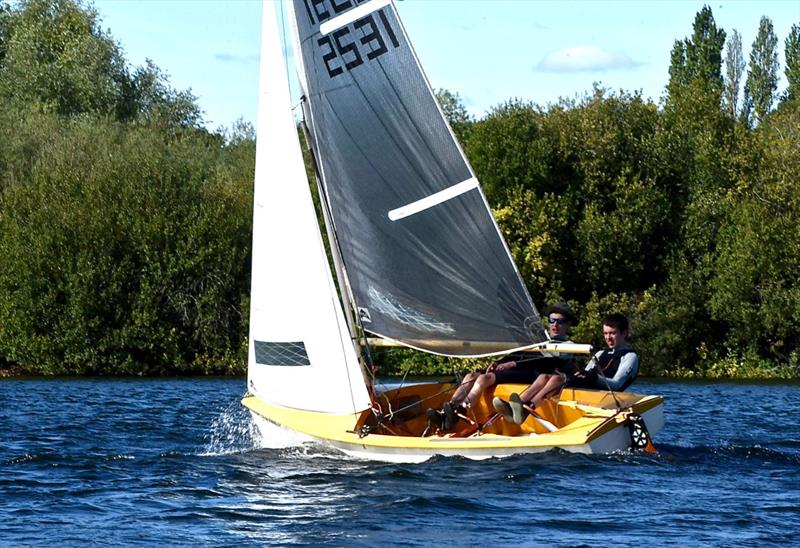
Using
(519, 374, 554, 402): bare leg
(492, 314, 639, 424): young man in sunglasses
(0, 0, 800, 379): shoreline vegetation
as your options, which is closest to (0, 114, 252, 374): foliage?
(0, 0, 800, 379): shoreline vegetation

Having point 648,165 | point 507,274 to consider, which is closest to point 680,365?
point 648,165

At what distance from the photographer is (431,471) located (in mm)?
13039

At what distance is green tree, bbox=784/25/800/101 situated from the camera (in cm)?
5594

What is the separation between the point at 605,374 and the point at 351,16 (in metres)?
4.59

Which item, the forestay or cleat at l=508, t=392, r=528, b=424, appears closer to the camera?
cleat at l=508, t=392, r=528, b=424

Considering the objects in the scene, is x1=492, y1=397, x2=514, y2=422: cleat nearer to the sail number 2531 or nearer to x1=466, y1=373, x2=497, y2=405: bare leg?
x1=466, y1=373, x2=497, y2=405: bare leg

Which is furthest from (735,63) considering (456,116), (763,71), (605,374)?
(605,374)

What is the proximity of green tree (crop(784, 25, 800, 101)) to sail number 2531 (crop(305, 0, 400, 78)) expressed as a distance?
144 ft

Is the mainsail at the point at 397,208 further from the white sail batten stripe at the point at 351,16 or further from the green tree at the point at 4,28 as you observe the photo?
the green tree at the point at 4,28

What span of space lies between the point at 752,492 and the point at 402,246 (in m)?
4.19

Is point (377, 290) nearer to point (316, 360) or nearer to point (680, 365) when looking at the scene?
point (316, 360)

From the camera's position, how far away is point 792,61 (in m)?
57.1

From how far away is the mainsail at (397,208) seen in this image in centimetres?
1410

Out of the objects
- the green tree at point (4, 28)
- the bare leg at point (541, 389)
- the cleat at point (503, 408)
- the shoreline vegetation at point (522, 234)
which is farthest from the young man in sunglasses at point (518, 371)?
the green tree at point (4, 28)
